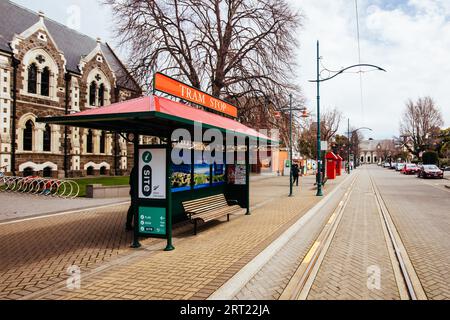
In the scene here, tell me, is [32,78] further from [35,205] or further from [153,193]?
[153,193]

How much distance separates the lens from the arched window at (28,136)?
2455 centimetres

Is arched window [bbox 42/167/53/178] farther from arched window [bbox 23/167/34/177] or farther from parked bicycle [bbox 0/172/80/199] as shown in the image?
parked bicycle [bbox 0/172/80/199]

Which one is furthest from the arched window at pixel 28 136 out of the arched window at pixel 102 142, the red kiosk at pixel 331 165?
the red kiosk at pixel 331 165

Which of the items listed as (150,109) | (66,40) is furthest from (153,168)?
(66,40)

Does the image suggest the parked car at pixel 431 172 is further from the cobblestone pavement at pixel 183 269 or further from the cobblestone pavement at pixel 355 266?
the cobblestone pavement at pixel 183 269

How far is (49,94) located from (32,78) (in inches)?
71.6

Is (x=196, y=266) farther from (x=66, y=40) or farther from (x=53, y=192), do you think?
(x=66, y=40)

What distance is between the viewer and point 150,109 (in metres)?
5.56

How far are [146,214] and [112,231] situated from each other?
231cm

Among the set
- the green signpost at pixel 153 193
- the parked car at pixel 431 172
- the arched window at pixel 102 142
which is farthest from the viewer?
the parked car at pixel 431 172

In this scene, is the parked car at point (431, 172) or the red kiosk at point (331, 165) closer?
the parked car at point (431, 172)

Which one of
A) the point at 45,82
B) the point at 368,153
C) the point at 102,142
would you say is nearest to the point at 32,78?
the point at 45,82

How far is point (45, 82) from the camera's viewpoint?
1034 inches

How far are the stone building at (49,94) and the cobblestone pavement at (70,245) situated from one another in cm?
1316
